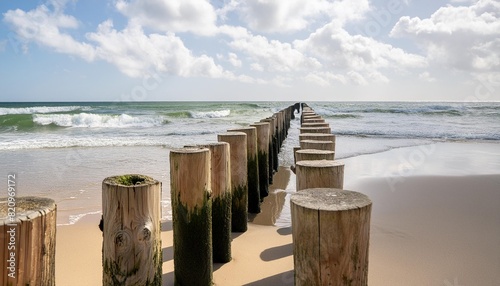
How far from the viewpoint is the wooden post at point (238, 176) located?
4637 millimetres

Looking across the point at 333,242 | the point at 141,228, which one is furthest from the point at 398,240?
the point at 141,228

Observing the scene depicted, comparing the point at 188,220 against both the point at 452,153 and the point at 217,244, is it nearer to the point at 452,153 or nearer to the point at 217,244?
the point at 217,244

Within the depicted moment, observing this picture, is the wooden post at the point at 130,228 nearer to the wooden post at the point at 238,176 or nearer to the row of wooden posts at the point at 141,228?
the row of wooden posts at the point at 141,228

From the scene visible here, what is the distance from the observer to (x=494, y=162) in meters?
10.1

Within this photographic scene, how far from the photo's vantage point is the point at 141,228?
2184 mm

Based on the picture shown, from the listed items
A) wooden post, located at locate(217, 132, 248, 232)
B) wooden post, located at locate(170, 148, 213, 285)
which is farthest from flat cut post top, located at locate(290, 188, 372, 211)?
wooden post, located at locate(217, 132, 248, 232)

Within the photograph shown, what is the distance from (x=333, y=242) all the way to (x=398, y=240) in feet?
9.93

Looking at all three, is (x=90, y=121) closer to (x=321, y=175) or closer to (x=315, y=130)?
(x=315, y=130)

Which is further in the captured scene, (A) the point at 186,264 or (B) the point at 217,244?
(B) the point at 217,244

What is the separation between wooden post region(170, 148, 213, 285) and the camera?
306 centimetres

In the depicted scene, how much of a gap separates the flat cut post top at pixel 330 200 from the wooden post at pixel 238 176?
2.33 metres

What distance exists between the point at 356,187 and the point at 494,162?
544cm

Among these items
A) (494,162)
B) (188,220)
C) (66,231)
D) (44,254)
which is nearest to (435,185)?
(494,162)

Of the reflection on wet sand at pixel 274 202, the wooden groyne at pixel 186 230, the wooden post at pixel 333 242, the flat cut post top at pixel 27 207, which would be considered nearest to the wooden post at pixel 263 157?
the reflection on wet sand at pixel 274 202
